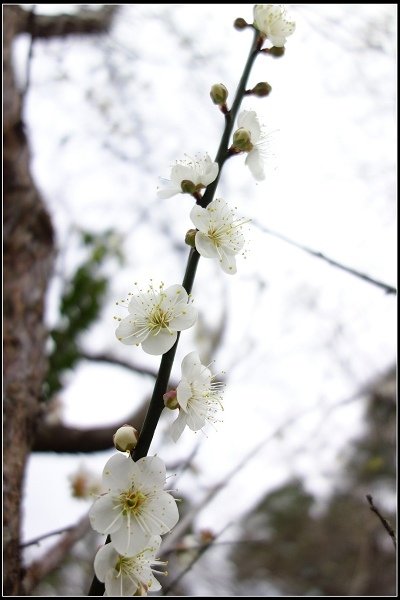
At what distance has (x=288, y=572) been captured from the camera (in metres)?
5.85

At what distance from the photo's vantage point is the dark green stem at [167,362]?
0.61 m

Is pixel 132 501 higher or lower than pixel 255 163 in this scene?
lower

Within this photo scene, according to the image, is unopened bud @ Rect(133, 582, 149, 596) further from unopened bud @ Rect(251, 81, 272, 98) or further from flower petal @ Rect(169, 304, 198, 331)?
unopened bud @ Rect(251, 81, 272, 98)

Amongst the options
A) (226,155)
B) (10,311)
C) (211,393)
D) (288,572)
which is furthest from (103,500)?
(288,572)

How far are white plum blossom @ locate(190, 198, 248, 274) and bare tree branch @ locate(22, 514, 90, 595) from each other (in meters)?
0.84

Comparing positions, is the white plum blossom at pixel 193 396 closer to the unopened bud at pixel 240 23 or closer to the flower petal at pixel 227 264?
the flower petal at pixel 227 264

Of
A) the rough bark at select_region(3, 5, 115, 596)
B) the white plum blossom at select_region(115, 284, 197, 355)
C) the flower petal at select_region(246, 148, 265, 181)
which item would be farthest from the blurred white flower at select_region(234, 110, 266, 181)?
the rough bark at select_region(3, 5, 115, 596)

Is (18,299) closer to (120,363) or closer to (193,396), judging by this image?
(193,396)

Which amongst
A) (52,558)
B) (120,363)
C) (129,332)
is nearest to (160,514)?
(129,332)

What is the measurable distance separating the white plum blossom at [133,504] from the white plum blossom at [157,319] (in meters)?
0.15

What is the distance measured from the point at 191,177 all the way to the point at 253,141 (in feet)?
0.41

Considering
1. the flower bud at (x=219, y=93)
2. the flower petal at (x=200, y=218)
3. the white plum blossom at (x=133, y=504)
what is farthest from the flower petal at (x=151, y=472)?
the flower bud at (x=219, y=93)

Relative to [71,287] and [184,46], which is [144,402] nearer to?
[71,287]

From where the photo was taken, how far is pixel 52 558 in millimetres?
1329
